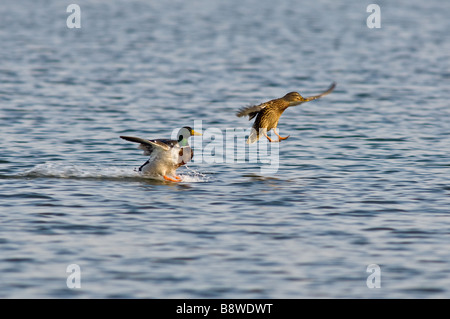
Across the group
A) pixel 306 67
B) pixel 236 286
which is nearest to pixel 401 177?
pixel 236 286

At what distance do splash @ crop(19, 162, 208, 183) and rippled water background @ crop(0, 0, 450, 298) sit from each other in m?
0.05

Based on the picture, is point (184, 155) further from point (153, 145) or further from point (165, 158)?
point (153, 145)

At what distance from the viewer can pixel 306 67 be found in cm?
3069

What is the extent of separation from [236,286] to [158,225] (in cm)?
254

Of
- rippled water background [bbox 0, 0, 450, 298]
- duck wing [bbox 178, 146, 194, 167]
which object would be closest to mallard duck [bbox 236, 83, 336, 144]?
rippled water background [bbox 0, 0, 450, 298]

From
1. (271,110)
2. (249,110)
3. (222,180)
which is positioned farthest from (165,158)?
(271,110)

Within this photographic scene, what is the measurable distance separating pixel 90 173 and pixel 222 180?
225 cm

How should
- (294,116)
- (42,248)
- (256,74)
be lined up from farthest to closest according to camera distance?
(256,74) < (294,116) < (42,248)

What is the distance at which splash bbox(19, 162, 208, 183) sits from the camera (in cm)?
1400

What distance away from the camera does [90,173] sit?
1420 cm

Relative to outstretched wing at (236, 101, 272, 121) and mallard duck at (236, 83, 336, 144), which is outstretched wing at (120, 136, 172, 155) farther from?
mallard duck at (236, 83, 336, 144)

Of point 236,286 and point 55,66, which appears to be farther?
point 55,66

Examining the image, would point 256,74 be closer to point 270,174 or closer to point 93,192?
point 270,174

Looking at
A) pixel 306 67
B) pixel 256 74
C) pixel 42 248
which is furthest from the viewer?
pixel 306 67
